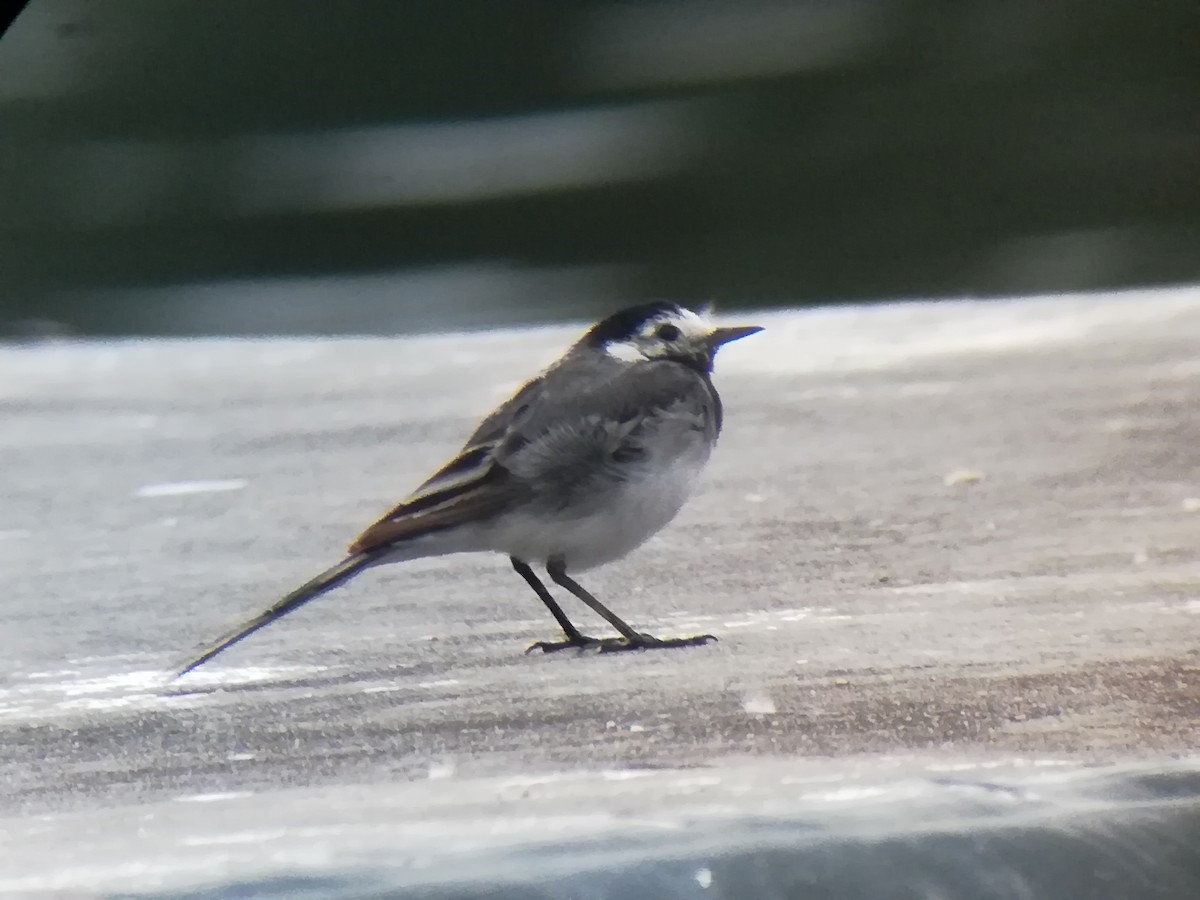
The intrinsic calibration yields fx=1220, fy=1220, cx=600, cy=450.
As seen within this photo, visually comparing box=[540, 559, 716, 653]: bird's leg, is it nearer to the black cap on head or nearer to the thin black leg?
the thin black leg

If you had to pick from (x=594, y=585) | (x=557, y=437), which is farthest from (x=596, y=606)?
(x=557, y=437)

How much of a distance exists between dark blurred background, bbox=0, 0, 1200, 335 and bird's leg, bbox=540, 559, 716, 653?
21cm

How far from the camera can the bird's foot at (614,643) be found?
3.08 ft

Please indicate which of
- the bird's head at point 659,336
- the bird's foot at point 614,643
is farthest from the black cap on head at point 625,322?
the bird's foot at point 614,643

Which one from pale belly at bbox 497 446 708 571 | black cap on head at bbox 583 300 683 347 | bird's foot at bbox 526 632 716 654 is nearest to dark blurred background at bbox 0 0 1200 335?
black cap on head at bbox 583 300 683 347

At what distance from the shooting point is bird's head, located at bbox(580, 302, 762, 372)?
960 mm

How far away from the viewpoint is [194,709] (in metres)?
0.90

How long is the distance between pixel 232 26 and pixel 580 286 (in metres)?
0.36

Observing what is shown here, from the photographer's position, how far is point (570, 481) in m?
0.92

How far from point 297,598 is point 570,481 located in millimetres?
229

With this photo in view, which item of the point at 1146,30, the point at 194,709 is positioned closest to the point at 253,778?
the point at 194,709

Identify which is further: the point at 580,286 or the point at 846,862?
the point at 580,286

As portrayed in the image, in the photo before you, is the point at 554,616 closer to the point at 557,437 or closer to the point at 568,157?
the point at 557,437

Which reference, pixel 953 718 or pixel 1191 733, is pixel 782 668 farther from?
pixel 1191 733
